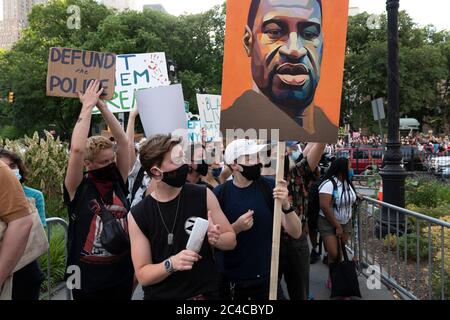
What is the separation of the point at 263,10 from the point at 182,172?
130cm

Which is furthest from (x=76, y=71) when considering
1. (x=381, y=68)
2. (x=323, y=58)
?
(x=381, y=68)

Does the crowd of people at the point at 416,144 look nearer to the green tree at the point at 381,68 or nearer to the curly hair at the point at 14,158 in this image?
the green tree at the point at 381,68

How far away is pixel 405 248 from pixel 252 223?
2.64 meters

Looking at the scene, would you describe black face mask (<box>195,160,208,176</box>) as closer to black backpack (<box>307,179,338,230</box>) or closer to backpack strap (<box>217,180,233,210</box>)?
backpack strap (<box>217,180,233,210</box>)

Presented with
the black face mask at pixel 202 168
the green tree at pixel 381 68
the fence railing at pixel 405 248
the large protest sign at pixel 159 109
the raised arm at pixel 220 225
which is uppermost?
the green tree at pixel 381 68

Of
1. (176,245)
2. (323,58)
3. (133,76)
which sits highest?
(133,76)

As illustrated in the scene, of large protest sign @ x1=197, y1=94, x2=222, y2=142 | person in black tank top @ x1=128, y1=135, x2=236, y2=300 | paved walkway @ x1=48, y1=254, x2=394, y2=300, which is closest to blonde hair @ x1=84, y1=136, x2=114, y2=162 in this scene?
person in black tank top @ x1=128, y1=135, x2=236, y2=300

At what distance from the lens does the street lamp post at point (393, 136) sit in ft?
24.8

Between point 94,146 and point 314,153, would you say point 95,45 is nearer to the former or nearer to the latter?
point 314,153

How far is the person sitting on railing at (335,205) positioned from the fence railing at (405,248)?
0.52 meters

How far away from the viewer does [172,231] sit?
97.6 inches

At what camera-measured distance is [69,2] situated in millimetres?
34469

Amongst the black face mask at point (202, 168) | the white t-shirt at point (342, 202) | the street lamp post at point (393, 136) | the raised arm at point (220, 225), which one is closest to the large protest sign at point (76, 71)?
the black face mask at point (202, 168)
